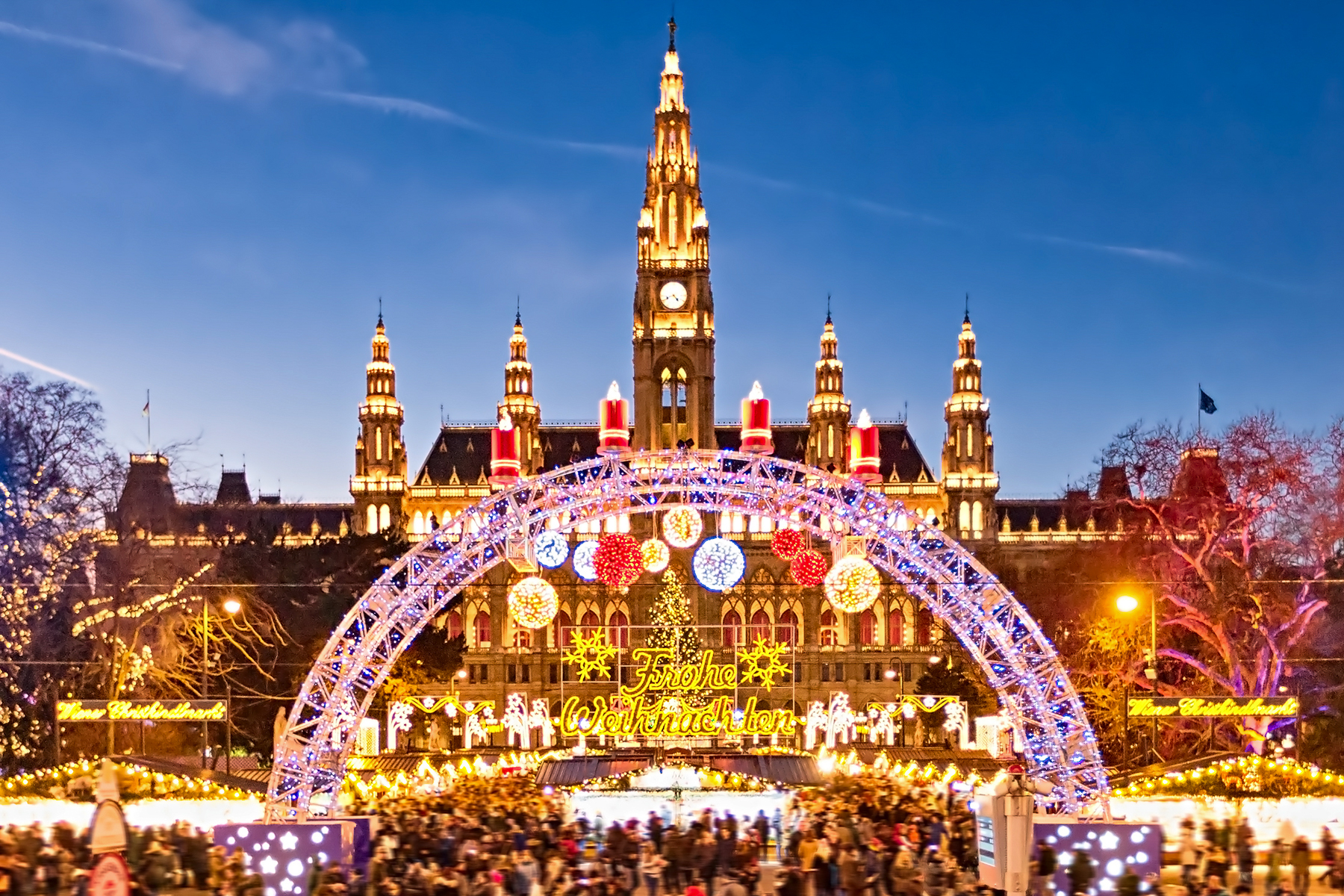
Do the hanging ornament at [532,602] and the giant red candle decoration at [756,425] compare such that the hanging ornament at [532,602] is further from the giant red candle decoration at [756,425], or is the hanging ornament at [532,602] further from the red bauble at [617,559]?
the giant red candle decoration at [756,425]

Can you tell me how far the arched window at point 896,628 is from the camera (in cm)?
9725

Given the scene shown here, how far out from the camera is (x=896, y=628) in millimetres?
97875

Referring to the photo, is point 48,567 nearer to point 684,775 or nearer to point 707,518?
point 684,775

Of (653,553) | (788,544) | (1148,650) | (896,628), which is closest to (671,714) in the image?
(653,553)

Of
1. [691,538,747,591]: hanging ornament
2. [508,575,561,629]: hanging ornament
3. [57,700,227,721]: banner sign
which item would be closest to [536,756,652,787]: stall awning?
[57,700,227,721]: banner sign

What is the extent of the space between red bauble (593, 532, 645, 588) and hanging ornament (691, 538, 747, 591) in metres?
1.19

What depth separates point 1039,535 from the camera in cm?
10344

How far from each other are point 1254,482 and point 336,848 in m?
28.1

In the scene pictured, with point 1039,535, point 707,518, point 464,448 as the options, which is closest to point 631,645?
point 707,518

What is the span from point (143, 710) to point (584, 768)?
1797 centimetres

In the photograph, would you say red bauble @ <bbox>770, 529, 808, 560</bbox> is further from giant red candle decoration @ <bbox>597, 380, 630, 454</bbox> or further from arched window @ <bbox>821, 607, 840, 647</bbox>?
arched window @ <bbox>821, 607, 840, 647</bbox>

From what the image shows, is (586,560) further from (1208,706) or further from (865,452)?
(1208,706)

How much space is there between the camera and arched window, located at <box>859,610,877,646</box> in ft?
317

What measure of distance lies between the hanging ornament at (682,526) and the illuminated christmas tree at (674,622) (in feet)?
151
